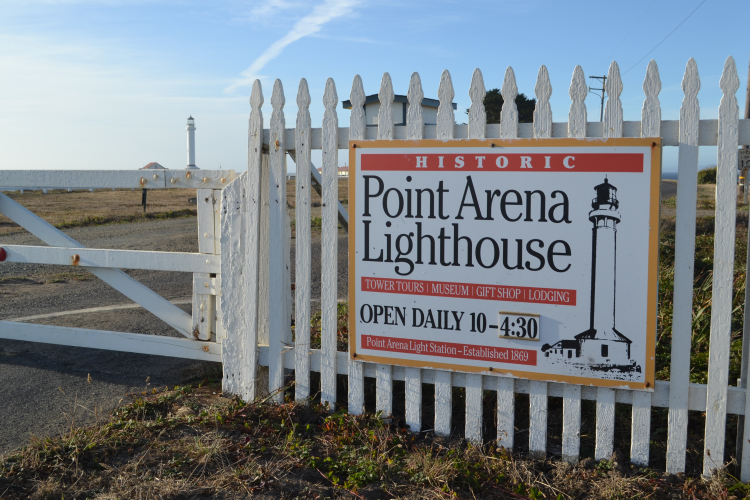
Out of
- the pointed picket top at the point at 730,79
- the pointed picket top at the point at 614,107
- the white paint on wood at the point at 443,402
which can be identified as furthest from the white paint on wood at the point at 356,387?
A: the pointed picket top at the point at 730,79

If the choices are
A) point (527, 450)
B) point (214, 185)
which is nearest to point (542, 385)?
point (527, 450)

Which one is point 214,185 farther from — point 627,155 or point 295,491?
point 627,155

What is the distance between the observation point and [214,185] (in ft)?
12.8

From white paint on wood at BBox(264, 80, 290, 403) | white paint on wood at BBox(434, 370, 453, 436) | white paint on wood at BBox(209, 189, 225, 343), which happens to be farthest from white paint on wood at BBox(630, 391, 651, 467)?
white paint on wood at BBox(209, 189, 225, 343)

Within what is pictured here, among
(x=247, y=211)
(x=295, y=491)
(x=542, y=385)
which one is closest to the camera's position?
(x=295, y=491)

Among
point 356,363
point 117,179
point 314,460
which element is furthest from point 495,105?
point 314,460

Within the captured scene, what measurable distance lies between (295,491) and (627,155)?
2.28 metres

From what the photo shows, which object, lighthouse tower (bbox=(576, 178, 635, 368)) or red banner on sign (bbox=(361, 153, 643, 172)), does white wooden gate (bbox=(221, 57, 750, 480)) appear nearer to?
red banner on sign (bbox=(361, 153, 643, 172))

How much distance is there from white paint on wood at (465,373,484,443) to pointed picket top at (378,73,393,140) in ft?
4.72

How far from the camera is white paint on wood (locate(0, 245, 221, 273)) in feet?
12.9

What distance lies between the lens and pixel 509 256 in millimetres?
3088

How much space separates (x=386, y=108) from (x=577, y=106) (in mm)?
1020

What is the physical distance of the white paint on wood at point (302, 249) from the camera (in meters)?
3.47

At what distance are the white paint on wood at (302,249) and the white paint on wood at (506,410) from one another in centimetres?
116
